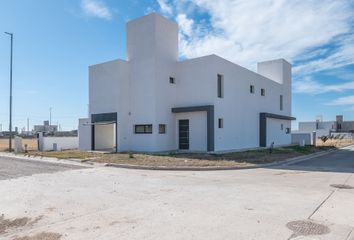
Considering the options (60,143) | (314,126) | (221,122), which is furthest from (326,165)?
(314,126)

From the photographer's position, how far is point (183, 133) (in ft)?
85.5

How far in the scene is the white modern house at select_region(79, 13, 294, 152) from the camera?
24531 millimetres

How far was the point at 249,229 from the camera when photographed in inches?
237

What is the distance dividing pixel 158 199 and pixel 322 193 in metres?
5.01

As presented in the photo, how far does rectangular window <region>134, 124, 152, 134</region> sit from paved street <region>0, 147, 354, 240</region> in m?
12.2

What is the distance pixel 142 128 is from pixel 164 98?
9.96 feet

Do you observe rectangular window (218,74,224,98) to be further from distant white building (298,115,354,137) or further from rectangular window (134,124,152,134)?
distant white building (298,115,354,137)

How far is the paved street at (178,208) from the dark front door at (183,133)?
512 inches

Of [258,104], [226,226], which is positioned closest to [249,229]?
[226,226]

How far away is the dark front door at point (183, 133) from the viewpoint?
2572 centimetres

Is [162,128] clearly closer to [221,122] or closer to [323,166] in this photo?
[221,122]

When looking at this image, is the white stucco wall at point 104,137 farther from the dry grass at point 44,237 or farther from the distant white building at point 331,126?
the distant white building at point 331,126

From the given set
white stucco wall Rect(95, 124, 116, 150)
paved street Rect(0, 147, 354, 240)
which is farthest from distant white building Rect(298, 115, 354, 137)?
paved street Rect(0, 147, 354, 240)

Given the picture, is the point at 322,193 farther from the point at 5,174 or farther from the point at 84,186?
the point at 5,174
